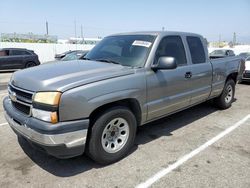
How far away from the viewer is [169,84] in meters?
4.29

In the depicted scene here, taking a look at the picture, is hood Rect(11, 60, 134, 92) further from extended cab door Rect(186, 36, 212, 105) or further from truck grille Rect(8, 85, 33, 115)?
extended cab door Rect(186, 36, 212, 105)

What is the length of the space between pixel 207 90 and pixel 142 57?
211 cm

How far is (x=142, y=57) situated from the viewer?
4.04 meters

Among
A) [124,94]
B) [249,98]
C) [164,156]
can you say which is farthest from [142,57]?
[249,98]

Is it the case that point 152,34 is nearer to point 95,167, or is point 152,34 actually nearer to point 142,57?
point 142,57

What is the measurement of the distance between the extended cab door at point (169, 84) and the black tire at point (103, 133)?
47 centimetres

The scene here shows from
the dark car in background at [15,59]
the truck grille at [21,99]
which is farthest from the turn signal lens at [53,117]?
the dark car in background at [15,59]

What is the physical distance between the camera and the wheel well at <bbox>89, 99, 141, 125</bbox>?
11.1ft

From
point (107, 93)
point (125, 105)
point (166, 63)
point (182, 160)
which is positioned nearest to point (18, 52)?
point (125, 105)

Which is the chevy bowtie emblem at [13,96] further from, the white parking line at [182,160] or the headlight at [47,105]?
the white parking line at [182,160]

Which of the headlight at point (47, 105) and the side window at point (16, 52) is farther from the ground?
the side window at point (16, 52)

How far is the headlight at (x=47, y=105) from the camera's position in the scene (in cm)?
294

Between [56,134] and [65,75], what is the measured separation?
78 cm

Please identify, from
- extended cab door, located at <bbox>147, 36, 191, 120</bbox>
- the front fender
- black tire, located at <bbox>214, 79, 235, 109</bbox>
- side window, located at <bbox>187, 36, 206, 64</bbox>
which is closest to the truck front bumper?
the front fender
